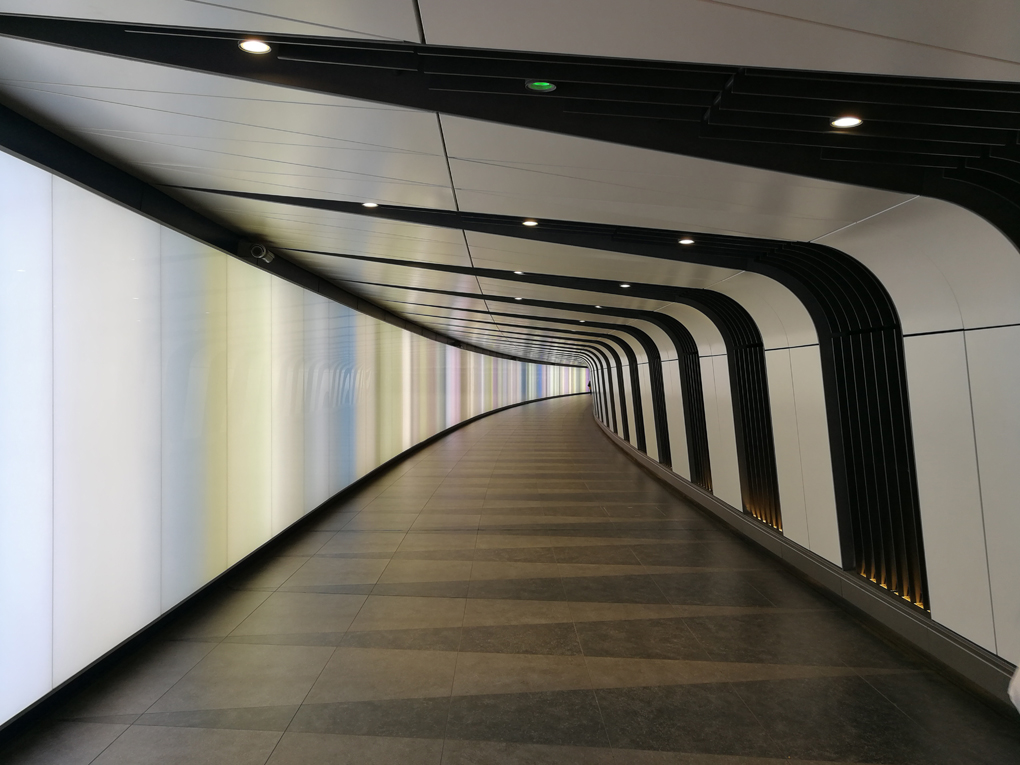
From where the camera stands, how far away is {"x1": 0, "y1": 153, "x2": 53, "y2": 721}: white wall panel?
3.34 meters

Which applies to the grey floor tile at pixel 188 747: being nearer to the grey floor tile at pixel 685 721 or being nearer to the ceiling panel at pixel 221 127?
the grey floor tile at pixel 685 721

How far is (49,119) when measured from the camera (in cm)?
363

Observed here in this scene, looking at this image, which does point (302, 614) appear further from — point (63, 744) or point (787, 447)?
point (787, 447)

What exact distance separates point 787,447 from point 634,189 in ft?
11.9

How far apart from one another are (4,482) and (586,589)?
4223 mm

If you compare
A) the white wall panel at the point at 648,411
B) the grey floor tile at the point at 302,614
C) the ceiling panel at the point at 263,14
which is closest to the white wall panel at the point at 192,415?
the grey floor tile at the point at 302,614

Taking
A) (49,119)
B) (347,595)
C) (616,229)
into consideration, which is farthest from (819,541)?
(49,119)

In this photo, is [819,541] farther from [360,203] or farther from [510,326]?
[510,326]

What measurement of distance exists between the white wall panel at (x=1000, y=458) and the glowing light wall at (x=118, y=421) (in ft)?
16.6

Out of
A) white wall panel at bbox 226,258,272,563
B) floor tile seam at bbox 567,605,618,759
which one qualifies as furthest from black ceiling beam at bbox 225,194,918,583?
floor tile seam at bbox 567,605,618,759

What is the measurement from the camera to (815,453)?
6082mm

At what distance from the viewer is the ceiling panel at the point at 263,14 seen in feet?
7.52

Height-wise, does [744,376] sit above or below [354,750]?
above

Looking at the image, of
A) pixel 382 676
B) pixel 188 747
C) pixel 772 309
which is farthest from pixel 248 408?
pixel 772 309
